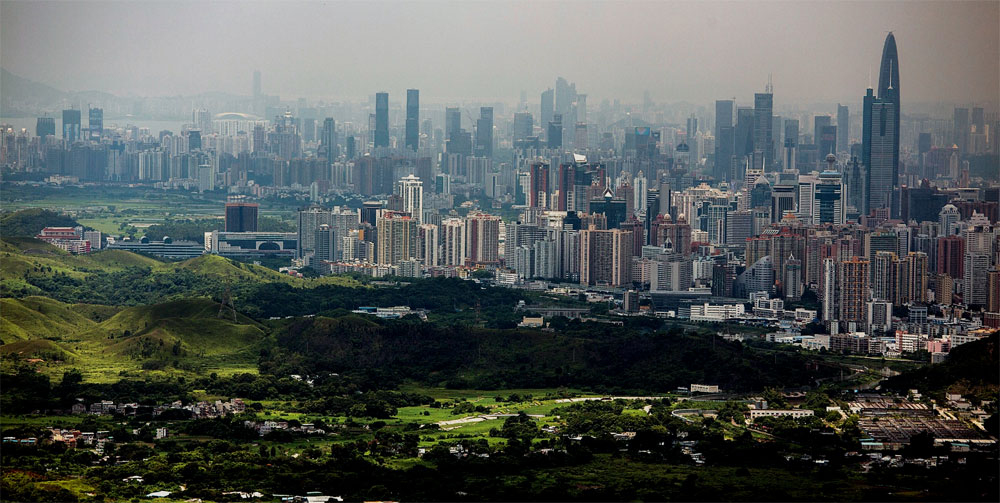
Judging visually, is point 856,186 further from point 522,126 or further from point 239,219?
point 522,126

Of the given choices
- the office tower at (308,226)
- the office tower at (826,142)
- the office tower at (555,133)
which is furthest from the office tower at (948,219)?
the office tower at (555,133)

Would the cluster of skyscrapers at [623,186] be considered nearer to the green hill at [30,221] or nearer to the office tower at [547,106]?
the office tower at [547,106]

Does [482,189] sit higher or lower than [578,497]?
higher

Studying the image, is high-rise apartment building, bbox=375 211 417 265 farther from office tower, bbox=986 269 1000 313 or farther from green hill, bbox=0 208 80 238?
office tower, bbox=986 269 1000 313

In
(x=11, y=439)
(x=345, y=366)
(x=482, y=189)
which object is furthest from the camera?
(x=482, y=189)

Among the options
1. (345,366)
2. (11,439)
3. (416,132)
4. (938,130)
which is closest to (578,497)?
(11,439)

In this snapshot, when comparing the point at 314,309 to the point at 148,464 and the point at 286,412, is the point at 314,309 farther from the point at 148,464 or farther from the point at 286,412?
the point at 148,464

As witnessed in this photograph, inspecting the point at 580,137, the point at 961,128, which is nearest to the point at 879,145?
the point at 961,128
